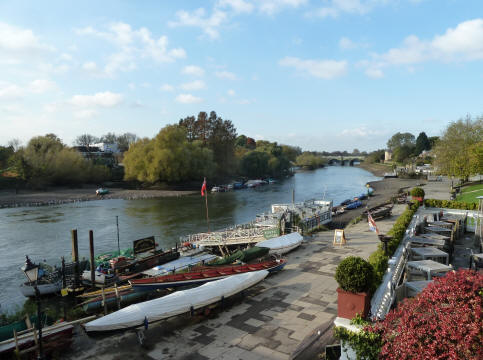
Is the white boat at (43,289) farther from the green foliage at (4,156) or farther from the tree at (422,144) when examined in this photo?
the tree at (422,144)

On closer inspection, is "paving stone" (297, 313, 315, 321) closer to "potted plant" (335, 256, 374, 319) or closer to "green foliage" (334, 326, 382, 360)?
"potted plant" (335, 256, 374, 319)

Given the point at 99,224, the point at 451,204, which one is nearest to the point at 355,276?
the point at 451,204

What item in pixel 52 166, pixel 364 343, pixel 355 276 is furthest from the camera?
pixel 52 166

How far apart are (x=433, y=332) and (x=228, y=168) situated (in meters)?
102

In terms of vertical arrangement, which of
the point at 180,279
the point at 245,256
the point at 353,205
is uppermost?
the point at 180,279

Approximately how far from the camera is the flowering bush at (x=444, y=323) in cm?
591

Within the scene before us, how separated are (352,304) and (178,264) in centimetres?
1563

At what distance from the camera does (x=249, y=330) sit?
12.7m

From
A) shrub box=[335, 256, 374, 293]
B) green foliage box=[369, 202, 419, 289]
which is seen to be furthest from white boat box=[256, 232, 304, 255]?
shrub box=[335, 256, 374, 293]

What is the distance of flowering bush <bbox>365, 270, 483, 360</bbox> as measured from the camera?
5.91 meters

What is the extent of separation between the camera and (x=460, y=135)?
60.1 metres

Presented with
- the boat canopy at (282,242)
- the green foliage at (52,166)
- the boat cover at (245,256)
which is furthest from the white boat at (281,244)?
the green foliage at (52,166)

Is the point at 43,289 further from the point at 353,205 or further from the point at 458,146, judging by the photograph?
the point at 458,146

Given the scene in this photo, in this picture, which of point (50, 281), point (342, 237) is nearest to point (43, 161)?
point (50, 281)
